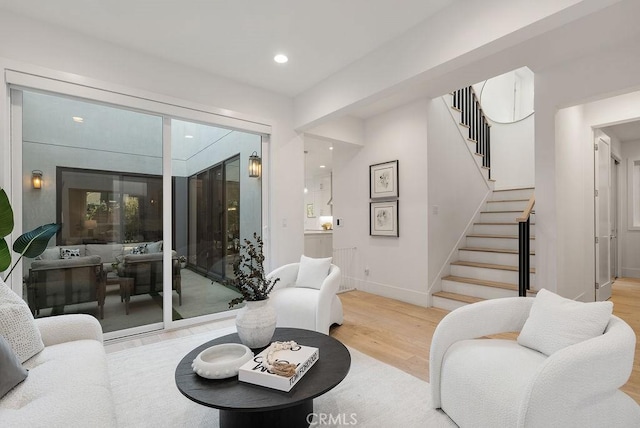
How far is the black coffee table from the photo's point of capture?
1348 millimetres

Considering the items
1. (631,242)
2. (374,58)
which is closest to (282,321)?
(374,58)

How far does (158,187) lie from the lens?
330 centimetres

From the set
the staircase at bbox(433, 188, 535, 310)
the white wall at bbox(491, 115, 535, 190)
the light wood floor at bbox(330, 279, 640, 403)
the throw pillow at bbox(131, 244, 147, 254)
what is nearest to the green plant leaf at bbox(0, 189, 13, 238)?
the throw pillow at bbox(131, 244, 147, 254)

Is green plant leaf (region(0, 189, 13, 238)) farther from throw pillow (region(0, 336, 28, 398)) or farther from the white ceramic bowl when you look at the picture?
the white ceramic bowl

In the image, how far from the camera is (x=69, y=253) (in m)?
2.83

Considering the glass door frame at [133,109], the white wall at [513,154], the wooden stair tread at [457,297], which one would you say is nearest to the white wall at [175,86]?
the glass door frame at [133,109]

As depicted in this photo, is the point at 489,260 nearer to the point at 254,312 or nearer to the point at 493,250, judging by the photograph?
the point at 493,250

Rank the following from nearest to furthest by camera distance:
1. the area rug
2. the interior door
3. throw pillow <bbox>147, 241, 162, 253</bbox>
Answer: the area rug → throw pillow <bbox>147, 241, 162, 253</bbox> → the interior door

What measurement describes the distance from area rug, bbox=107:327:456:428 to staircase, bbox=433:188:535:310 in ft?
6.75

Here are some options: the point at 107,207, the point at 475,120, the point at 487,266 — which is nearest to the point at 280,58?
the point at 107,207

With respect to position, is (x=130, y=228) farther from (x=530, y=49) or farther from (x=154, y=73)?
(x=530, y=49)

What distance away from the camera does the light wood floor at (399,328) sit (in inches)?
99.5

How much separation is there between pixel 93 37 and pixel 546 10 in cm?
359

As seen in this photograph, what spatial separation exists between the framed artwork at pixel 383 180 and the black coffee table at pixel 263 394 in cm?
314
